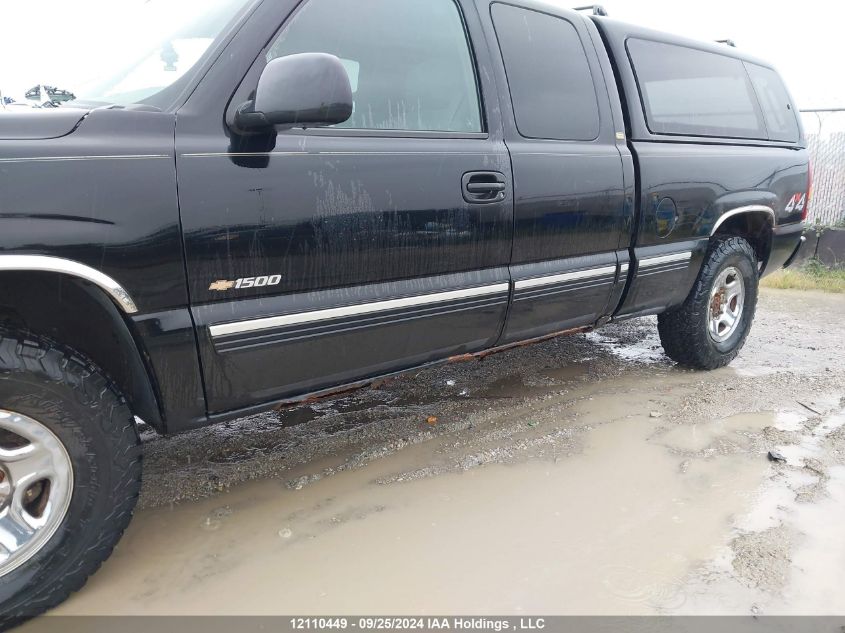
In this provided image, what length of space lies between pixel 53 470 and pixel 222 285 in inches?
27.2

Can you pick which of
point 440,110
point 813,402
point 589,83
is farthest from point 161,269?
point 813,402

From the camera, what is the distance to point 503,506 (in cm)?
239

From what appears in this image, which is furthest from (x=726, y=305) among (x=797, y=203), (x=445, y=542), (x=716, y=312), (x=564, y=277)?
(x=445, y=542)

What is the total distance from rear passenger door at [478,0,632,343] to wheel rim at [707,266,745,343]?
1.07 m

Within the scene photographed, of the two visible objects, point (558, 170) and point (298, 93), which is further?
point (558, 170)

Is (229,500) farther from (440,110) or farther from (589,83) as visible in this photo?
(589,83)

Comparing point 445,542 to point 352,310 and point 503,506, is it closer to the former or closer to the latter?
point 503,506

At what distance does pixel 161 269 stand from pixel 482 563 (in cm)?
135

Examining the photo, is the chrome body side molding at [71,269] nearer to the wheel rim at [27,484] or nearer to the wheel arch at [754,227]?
the wheel rim at [27,484]

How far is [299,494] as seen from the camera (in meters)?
2.49

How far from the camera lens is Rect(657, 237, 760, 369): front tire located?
3691mm

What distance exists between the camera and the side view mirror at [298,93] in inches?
70.4

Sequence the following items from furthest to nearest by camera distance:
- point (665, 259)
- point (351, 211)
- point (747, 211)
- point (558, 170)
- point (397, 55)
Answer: point (747, 211) < point (665, 259) < point (558, 170) < point (397, 55) < point (351, 211)

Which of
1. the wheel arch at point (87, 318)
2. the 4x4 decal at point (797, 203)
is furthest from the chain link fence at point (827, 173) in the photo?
the wheel arch at point (87, 318)
